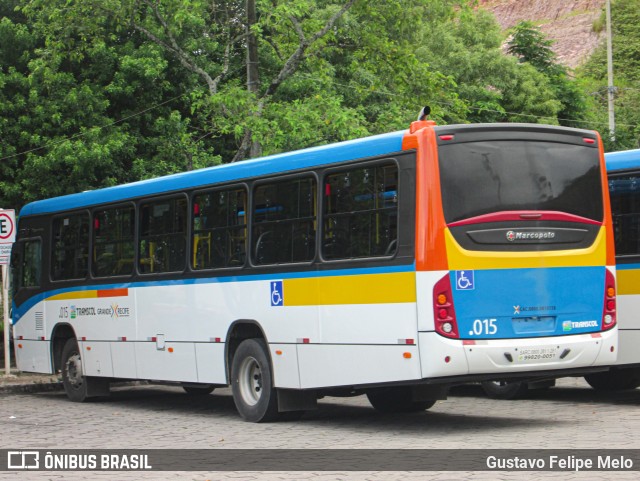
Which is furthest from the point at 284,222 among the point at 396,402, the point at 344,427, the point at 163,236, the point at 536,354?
the point at 536,354

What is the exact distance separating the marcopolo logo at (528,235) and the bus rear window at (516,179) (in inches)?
9.7

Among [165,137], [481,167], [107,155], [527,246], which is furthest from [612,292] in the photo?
[165,137]

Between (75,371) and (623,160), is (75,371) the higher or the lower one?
the lower one

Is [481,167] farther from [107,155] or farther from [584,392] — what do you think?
[107,155]

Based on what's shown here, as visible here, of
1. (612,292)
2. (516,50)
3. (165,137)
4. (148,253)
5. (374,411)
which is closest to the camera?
(612,292)

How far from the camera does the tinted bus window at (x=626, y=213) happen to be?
51.0 ft

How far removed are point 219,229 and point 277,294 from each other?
1.64 meters

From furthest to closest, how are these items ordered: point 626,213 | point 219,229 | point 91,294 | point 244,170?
point 91,294 < point 219,229 < point 626,213 < point 244,170

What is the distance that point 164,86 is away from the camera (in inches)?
1217

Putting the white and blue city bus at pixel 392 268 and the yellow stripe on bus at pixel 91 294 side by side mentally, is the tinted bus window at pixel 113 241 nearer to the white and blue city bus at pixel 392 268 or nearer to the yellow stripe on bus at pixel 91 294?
the yellow stripe on bus at pixel 91 294

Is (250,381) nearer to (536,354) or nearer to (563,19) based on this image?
(536,354)

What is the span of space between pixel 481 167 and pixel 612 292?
2.19 metres

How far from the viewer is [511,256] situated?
1279 cm

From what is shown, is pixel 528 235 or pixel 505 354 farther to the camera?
pixel 528 235
